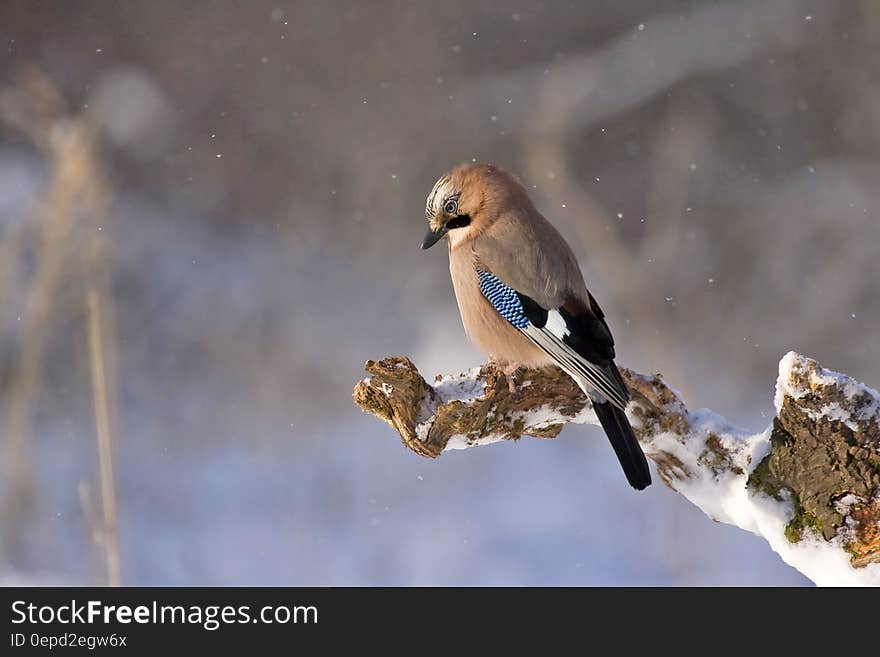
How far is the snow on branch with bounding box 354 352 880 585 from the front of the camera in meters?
1.60

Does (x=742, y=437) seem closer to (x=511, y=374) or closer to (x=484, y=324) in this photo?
(x=511, y=374)

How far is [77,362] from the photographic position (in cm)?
392

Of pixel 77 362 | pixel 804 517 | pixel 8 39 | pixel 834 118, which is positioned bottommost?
pixel 804 517

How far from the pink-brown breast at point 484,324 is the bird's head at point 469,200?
0.06m

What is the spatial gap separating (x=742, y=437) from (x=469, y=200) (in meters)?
0.73

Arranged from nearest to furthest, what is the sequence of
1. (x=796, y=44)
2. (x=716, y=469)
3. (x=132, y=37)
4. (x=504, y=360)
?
(x=716, y=469) < (x=504, y=360) < (x=796, y=44) < (x=132, y=37)

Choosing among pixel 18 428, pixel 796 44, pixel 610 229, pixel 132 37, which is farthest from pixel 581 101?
pixel 18 428

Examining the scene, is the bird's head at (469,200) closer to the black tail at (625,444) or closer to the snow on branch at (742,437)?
the snow on branch at (742,437)

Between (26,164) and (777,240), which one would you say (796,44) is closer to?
(777,240)

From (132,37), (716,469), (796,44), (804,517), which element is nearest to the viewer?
(804,517)

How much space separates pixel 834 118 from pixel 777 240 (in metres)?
0.54

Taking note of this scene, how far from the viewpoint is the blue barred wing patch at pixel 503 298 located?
2.01 metres

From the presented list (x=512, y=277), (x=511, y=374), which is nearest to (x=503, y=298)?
(x=512, y=277)

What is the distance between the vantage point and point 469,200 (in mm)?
2105
